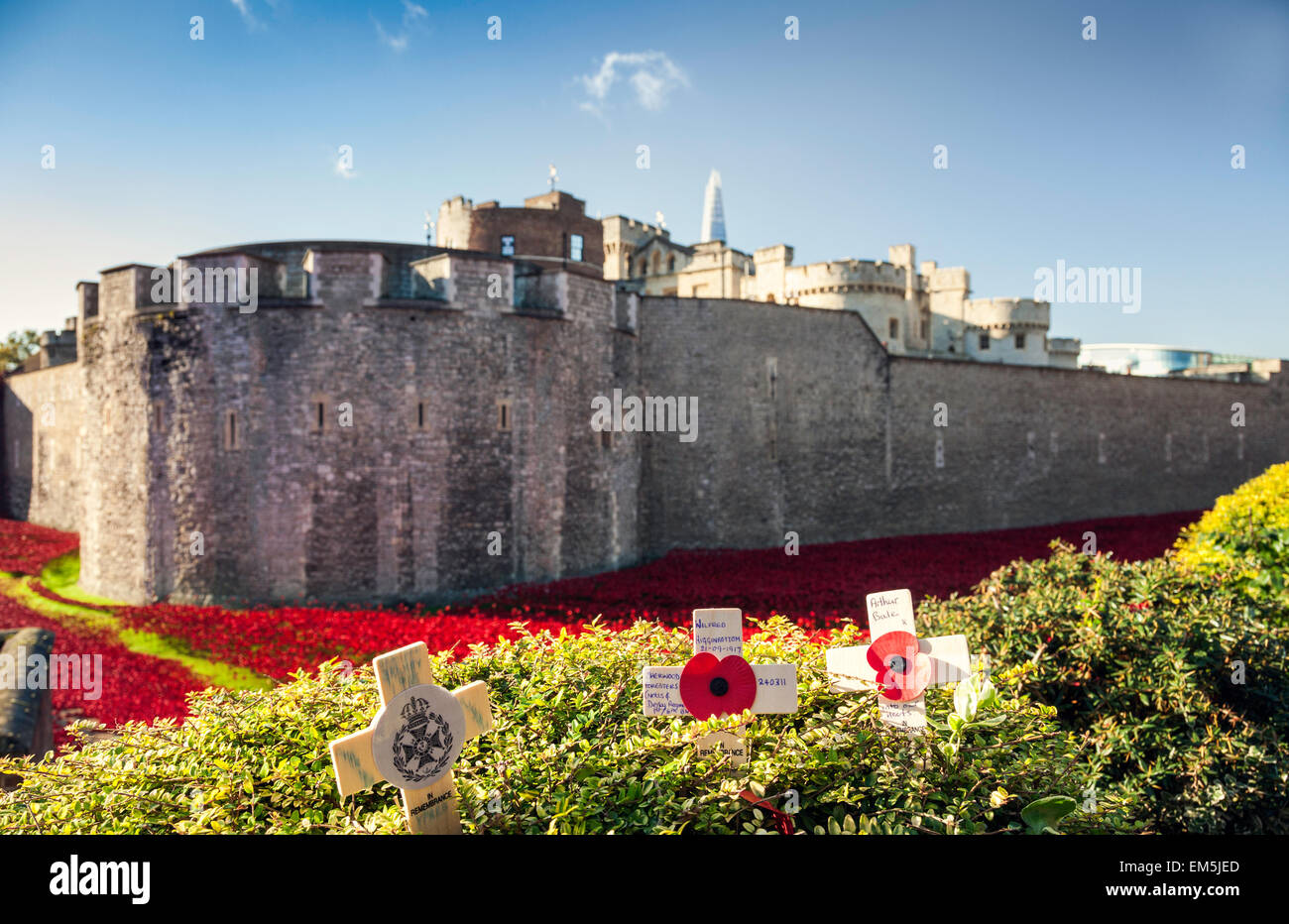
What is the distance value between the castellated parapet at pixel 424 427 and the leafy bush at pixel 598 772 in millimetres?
11000

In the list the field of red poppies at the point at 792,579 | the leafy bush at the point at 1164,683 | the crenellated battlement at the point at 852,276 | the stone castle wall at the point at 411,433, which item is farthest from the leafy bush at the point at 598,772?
the crenellated battlement at the point at 852,276

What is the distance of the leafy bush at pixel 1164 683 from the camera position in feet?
18.0

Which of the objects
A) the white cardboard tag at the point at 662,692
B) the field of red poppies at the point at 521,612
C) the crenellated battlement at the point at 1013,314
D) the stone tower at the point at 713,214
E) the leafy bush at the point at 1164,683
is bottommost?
the field of red poppies at the point at 521,612

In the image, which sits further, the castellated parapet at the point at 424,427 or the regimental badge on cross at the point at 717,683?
the castellated parapet at the point at 424,427

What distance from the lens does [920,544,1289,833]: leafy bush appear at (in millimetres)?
5480

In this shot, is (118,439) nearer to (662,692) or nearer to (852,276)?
(662,692)

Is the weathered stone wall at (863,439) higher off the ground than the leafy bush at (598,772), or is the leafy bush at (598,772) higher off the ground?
the weathered stone wall at (863,439)

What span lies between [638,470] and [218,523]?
8961mm

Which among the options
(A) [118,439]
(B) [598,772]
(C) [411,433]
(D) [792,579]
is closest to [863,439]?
(D) [792,579]

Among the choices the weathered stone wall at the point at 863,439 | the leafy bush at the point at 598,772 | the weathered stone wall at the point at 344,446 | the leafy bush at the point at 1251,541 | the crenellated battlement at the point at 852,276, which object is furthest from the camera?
the crenellated battlement at the point at 852,276

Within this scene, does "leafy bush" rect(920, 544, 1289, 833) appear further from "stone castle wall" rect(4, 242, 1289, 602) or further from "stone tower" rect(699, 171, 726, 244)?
"stone tower" rect(699, 171, 726, 244)

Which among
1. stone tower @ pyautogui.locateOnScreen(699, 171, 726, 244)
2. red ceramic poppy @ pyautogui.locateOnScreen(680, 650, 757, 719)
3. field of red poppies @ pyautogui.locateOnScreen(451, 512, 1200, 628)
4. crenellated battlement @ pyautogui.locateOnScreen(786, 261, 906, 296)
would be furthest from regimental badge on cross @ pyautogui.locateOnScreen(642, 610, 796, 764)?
stone tower @ pyautogui.locateOnScreen(699, 171, 726, 244)

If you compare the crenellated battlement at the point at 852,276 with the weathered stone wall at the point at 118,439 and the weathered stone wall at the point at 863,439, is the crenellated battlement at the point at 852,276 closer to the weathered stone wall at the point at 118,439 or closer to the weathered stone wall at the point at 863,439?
the weathered stone wall at the point at 863,439

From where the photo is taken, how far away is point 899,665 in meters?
3.72
